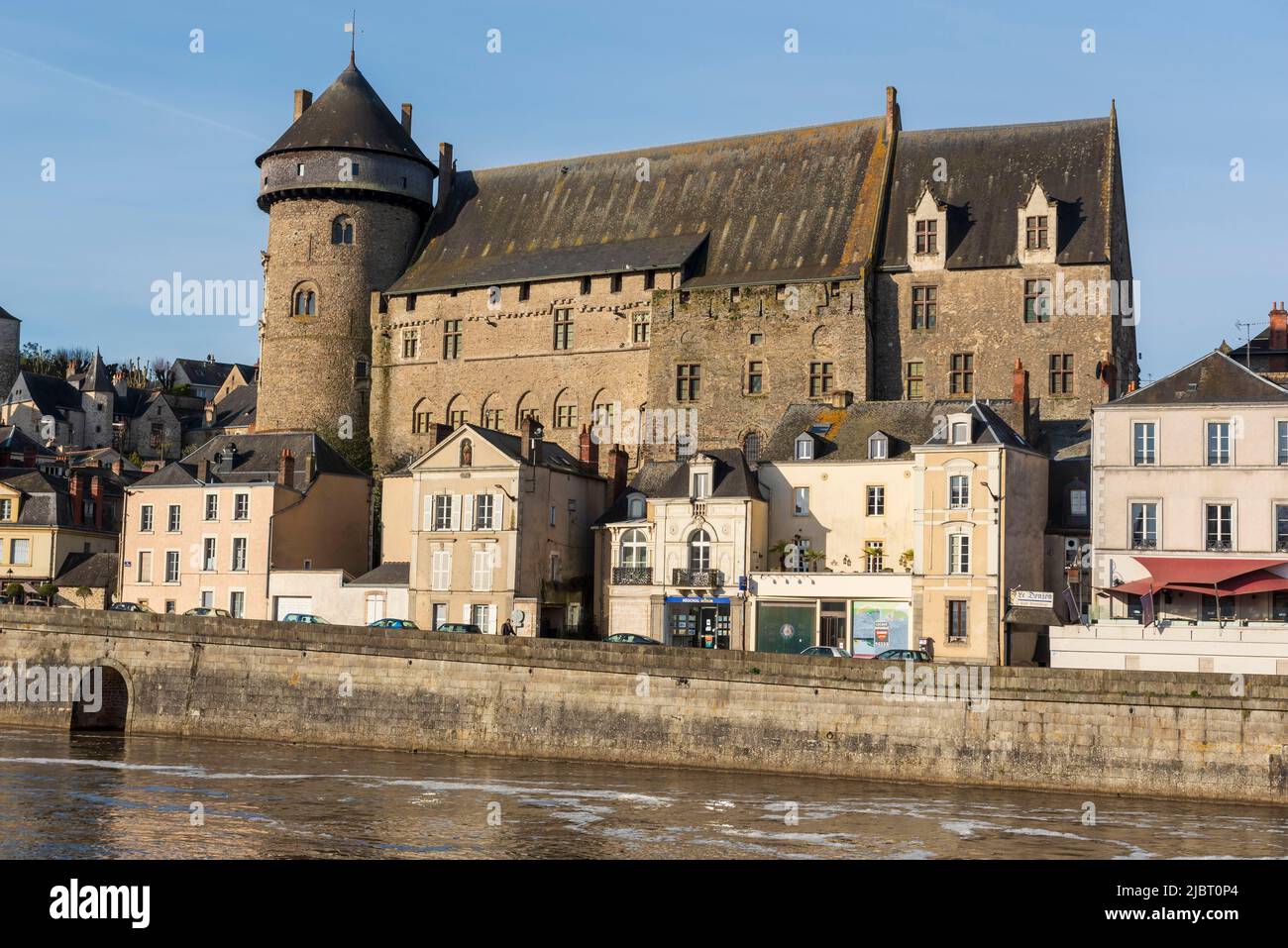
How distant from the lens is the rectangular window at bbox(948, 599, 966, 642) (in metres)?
33.6

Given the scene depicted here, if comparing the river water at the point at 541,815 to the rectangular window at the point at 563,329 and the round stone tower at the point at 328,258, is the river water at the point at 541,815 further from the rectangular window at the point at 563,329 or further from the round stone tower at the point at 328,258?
the round stone tower at the point at 328,258

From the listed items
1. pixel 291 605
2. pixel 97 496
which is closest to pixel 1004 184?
pixel 291 605

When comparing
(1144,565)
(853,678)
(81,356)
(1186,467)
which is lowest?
(853,678)

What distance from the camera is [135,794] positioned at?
24.9 metres

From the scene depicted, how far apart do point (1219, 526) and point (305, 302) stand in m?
31.5

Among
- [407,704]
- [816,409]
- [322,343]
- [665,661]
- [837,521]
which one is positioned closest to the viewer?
[665,661]

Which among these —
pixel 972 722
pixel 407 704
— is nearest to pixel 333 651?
pixel 407 704

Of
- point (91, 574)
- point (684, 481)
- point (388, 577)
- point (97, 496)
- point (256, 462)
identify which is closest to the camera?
point (684, 481)

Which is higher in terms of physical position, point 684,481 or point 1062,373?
point 1062,373

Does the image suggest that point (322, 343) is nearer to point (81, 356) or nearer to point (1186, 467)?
point (1186, 467)

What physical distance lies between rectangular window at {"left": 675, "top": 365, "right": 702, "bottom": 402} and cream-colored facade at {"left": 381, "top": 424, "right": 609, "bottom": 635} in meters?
7.31

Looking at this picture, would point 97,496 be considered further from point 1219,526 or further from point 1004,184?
point 1219,526

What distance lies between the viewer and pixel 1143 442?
1281 inches

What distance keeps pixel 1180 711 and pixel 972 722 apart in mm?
3307
